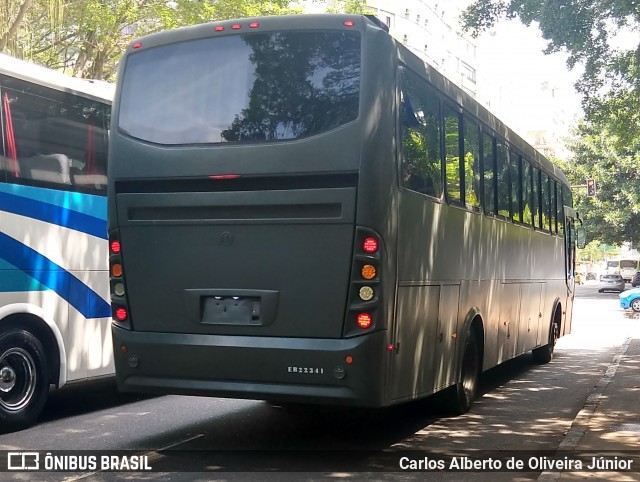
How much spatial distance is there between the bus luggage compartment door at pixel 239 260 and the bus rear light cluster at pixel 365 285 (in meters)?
0.07

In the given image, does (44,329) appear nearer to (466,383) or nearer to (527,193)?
(466,383)

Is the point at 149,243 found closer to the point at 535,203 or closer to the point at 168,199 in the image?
the point at 168,199

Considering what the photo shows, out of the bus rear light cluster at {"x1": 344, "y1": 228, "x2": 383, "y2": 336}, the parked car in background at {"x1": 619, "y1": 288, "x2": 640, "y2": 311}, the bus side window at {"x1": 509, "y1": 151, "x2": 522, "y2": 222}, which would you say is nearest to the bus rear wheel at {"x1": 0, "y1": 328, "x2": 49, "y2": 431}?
the bus rear light cluster at {"x1": 344, "y1": 228, "x2": 383, "y2": 336}

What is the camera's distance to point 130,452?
7.31 metres

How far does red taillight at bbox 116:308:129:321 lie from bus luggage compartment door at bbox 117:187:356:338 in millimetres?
86

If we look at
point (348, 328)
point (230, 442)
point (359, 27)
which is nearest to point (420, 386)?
point (348, 328)

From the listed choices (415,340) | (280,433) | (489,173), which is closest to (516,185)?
(489,173)

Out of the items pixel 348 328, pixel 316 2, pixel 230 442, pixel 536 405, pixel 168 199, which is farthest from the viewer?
pixel 316 2

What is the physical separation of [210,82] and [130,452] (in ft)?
10.1

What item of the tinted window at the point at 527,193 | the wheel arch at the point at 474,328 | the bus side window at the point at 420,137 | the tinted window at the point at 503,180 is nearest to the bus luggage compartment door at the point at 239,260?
the bus side window at the point at 420,137

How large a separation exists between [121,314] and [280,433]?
1.98 meters

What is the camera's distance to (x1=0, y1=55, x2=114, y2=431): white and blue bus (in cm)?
830

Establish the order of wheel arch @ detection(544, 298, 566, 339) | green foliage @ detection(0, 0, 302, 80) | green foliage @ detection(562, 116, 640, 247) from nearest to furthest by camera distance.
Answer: wheel arch @ detection(544, 298, 566, 339), green foliage @ detection(0, 0, 302, 80), green foliage @ detection(562, 116, 640, 247)
